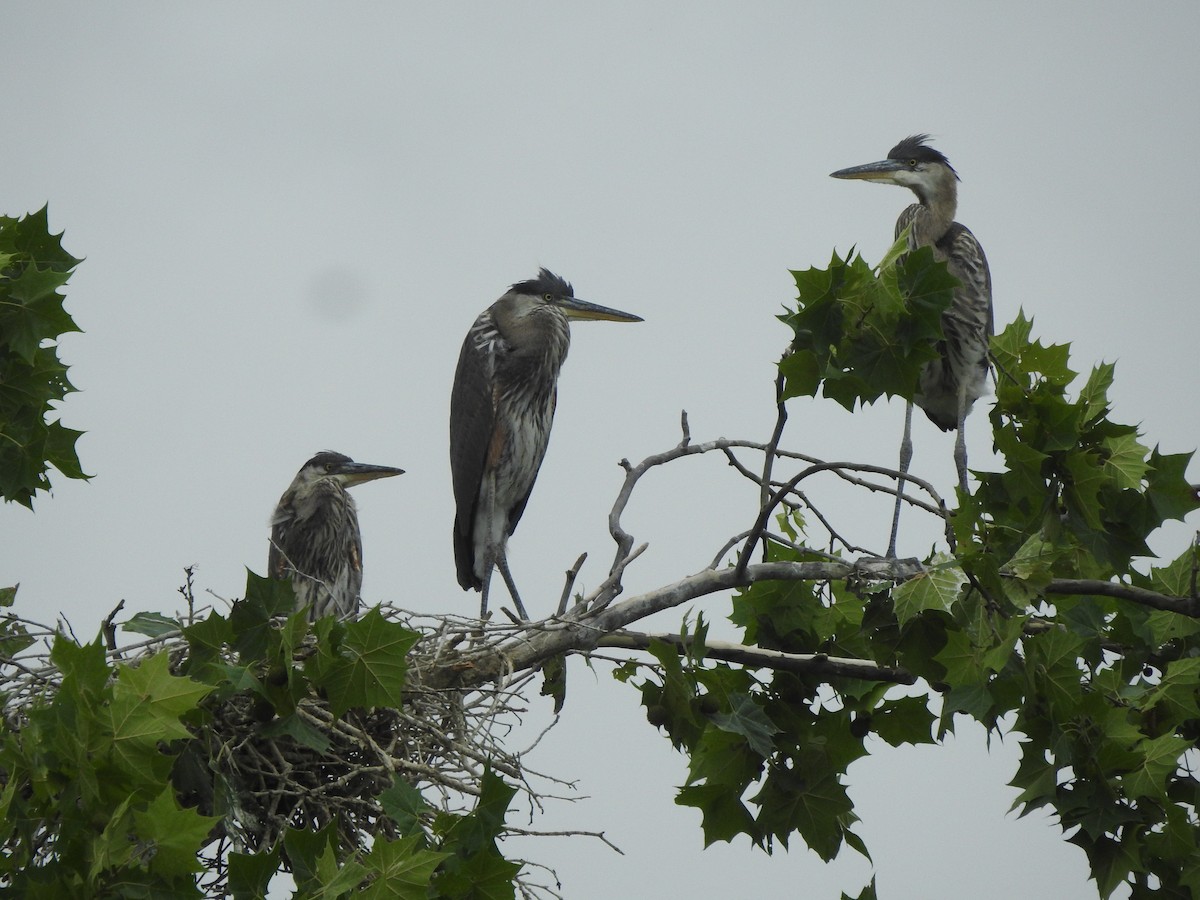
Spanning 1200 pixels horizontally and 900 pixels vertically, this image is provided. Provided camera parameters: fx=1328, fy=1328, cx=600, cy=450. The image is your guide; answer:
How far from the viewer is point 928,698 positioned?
347 centimetres

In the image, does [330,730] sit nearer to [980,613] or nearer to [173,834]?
[173,834]

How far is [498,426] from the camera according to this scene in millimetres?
6703

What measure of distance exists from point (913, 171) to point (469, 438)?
2.63 meters

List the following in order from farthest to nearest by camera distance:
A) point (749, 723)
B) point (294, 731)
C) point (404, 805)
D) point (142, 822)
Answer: point (749, 723)
point (294, 731)
point (404, 805)
point (142, 822)

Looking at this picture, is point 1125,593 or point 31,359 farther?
point 31,359

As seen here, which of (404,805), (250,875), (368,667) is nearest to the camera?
(250,875)

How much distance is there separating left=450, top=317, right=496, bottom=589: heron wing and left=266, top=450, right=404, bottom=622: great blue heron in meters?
0.54

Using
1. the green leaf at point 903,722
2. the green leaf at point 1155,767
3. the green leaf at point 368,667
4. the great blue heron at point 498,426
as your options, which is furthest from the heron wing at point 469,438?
the green leaf at point 1155,767

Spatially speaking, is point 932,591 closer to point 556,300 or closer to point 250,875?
point 250,875

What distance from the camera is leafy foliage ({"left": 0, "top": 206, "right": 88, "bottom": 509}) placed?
11.8ft

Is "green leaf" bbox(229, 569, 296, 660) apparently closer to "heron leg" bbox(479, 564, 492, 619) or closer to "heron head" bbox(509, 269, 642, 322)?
"heron leg" bbox(479, 564, 492, 619)

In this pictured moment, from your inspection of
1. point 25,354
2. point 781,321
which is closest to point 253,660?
point 25,354

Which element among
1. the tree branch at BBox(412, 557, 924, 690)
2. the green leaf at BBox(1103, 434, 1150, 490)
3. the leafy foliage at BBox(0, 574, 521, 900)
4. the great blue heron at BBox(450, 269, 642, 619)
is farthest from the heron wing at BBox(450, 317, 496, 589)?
the green leaf at BBox(1103, 434, 1150, 490)

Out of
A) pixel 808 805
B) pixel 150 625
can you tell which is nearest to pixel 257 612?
pixel 150 625
